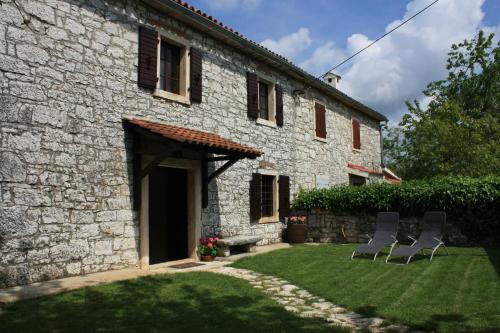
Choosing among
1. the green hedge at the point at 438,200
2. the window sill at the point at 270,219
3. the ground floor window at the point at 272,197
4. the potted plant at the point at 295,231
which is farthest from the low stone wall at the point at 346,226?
the window sill at the point at 270,219

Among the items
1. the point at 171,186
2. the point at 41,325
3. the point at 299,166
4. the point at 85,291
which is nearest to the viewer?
Answer: the point at 41,325

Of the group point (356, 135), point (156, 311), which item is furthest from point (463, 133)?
point (156, 311)

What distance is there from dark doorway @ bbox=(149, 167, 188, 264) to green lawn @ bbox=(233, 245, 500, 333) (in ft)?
5.09

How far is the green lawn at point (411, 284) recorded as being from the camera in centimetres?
411

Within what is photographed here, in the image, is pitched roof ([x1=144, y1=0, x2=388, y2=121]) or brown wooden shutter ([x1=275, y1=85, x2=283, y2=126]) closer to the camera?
pitched roof ([x1=144, y1=0, x2=388, y2=121])

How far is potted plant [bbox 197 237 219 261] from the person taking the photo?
8.38 metres

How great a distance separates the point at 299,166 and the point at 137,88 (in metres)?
6.25

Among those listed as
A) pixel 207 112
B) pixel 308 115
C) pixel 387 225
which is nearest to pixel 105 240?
pixel 207 112

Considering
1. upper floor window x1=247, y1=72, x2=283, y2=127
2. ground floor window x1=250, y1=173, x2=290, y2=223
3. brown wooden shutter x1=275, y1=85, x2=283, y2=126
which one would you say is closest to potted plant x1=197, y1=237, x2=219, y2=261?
ground floor window x1=250, y1=173, x2=290, y2=223

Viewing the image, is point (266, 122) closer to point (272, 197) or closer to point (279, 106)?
point (279, 106)

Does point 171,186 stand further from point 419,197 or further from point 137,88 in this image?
point 419,197

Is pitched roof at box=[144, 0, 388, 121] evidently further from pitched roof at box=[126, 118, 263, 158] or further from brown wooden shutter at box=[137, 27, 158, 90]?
pitched roof at box=[126, 118, 263, 158]

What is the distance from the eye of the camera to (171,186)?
862 cm

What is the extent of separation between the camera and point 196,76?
8820 mm
